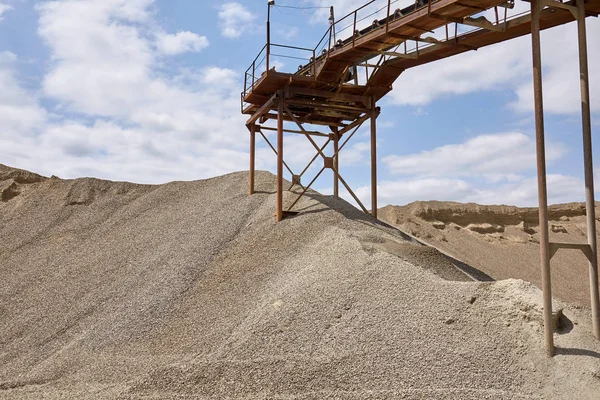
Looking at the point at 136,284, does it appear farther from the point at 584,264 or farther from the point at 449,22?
the point at 584,264

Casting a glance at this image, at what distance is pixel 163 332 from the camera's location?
36.8 feet

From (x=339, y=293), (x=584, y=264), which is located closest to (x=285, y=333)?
(x=339, y=293)

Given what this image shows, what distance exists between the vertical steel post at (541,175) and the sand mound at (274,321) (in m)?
0.40

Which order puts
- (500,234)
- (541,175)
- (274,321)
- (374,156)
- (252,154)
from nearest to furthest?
(541,175)
(274,321)
(374,156)
(252,154)
(500,234)

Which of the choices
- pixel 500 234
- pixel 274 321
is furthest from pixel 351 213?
pixel 500 234

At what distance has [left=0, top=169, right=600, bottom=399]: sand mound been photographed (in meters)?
8.07

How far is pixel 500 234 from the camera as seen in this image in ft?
88.8

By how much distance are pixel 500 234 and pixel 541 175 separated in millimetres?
19572

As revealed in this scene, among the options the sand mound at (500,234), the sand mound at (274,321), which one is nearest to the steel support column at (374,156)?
the sand mound at (274,321)

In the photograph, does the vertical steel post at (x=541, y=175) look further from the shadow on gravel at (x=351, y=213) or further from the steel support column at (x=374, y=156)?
the steel support column at (x=374, y=156)

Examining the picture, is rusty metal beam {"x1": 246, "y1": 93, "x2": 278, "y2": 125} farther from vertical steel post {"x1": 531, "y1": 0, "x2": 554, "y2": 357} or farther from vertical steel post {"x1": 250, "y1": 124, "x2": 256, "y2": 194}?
vertical steel post {"x1": 531, "y1": 0, "x2": 554, "y2": 357}

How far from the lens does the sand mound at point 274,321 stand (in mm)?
8070

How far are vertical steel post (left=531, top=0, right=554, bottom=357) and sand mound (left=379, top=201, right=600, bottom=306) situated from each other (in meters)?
14.1

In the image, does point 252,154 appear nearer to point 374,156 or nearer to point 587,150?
point 374,156
